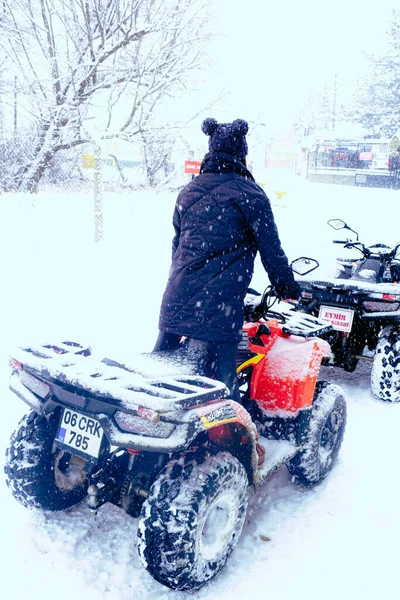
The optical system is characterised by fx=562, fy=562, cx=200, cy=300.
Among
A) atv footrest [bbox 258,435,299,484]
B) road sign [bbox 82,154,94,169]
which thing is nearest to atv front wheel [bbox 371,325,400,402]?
atv footrest [bbox 258,435,299,484]

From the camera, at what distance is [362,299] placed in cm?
512

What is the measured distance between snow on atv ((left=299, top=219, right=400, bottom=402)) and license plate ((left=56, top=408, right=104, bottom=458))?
2.98 meters

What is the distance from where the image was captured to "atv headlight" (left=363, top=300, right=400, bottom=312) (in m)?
5.14

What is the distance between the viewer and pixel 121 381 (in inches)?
99.7

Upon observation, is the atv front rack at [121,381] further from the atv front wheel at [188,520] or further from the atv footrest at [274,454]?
the atv footrest at [274,454]

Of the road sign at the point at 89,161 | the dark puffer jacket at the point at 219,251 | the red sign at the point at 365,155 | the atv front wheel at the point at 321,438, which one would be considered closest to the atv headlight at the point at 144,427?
the dark puffer jacket at the point at 219,251

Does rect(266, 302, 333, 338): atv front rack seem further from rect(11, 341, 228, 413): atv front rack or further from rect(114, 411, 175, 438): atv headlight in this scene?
rect(114, 411, 175, 438): atv headlight

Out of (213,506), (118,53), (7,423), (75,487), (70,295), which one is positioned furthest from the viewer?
(118,53)

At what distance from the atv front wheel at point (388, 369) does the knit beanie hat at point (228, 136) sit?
2.84 metres

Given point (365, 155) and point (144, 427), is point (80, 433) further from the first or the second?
point (365, 155)

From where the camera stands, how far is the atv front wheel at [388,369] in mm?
5148

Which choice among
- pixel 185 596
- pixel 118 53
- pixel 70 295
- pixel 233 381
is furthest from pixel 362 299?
pixel 118 53

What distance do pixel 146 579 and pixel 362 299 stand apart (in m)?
3.20

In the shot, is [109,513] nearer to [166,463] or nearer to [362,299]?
[166,463]
